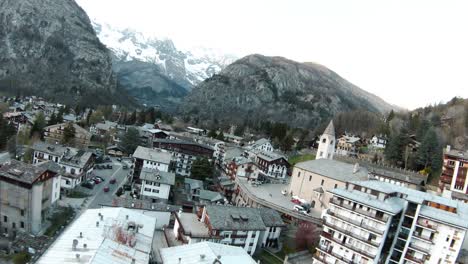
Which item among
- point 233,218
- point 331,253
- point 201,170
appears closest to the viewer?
point 331,253

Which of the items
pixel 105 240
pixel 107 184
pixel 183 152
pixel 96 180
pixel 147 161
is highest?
pixel 105 240

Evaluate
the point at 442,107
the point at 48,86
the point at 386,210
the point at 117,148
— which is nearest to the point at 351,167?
the point at 386,210

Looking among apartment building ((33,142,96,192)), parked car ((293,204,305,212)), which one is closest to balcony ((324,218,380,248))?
parked car ((293,204,305,212))

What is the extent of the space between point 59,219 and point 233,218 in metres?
25.5

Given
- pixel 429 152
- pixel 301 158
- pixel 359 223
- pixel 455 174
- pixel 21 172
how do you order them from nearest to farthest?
pixel 359 223 < pixel 21 172 < pixel 455 174 < pixel 429 152 < pixel 301 158

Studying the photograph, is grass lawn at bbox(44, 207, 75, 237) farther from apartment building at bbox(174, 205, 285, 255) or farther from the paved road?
apartment building at bbox(174, 205, 285, 255)

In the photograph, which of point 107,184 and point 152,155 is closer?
point 107,184

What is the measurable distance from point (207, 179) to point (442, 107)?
339 ft

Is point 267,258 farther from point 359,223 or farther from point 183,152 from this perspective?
point 183,152

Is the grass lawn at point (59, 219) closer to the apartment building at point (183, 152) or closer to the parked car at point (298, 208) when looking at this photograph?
the apartment building at point (183, 152)

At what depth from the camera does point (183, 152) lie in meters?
82.8

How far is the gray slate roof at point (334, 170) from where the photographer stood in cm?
6138

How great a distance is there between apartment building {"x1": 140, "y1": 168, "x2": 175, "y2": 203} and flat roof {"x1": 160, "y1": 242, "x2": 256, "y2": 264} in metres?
25.2

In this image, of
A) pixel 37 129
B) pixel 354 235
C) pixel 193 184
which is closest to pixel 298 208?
pixel 354 235
